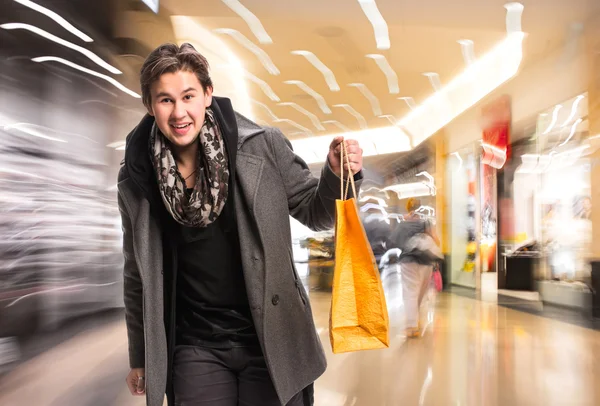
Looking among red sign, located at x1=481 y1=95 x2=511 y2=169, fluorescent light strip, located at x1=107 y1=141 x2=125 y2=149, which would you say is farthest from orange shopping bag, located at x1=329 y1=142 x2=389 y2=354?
fluorescent light strip, located at x1=107 y1=141 x2=125 y2=149

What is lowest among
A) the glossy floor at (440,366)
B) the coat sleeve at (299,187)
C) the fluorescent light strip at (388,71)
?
the glossy floor at (440,366)

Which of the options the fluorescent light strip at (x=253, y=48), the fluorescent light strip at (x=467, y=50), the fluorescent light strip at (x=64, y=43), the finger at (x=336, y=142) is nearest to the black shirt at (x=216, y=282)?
the finger at (x=336, y=142)

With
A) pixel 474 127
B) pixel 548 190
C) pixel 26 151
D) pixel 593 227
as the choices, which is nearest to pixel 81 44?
pixel 26 151

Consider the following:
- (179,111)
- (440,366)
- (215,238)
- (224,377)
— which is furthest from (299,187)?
(440,366)

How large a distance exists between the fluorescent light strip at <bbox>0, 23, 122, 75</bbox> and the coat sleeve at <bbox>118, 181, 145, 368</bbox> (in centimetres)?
230

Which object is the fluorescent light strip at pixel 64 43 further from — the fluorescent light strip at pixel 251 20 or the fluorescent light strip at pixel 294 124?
the fluorescent light strip at pixel 294 124

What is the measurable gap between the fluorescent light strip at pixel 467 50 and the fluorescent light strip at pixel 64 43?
2422 millimetres

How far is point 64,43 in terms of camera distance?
376cm

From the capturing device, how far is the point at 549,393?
3844mm

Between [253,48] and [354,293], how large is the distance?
289cm

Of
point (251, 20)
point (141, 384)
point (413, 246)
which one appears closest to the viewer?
point (141, 384)

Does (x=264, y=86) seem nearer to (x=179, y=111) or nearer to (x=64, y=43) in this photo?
(x=64, y=43)

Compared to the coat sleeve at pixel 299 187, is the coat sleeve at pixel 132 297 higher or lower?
lower

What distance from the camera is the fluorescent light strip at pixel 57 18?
349 centimetres
